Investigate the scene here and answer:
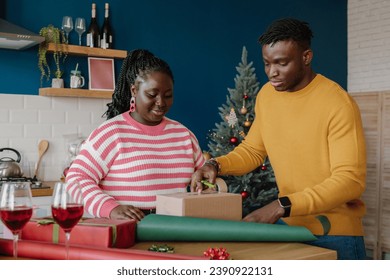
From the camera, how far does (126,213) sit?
5.69ft

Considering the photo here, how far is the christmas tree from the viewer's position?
15.8 ft

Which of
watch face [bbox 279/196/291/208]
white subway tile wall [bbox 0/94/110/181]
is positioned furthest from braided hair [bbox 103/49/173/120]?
white subway tile wall [bbox 0/94/110/181]

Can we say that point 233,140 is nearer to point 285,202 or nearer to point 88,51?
point 88,51

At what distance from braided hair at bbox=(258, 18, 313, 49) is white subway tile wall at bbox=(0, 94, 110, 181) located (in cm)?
278

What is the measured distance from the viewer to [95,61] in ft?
15.1

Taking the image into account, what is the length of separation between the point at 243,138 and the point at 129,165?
294 centimetres

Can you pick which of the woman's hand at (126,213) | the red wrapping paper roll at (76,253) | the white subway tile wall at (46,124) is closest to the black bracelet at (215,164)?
the woman's hand at (126,213)

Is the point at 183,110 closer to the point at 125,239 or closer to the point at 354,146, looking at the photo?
the point at 354,146

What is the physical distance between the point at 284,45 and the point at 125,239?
938 millimetres

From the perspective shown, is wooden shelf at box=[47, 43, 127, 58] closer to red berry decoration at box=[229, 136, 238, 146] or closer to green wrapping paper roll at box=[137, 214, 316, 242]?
red berry decoration at box=[229, 136, 238, 146]

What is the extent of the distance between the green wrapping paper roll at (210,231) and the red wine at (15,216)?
386 mm

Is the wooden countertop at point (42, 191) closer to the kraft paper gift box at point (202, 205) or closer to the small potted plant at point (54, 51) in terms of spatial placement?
the small potted plant at point (54, 51)

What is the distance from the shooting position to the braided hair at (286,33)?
1.99 m

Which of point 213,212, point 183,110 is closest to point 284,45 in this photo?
point 213,212
